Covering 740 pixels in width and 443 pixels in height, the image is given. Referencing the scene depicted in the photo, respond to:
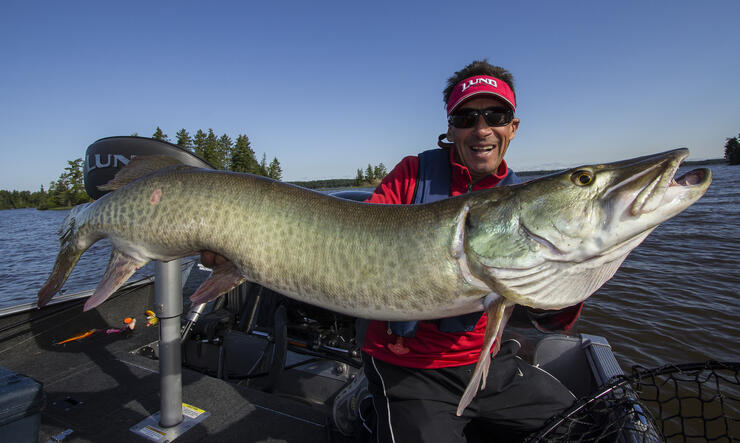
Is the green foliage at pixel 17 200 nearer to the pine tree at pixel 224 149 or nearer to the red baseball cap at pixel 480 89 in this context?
the pine tree at pixel 224 149

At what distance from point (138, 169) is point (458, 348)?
232cm

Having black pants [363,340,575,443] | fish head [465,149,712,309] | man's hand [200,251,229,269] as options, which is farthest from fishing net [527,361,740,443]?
man's hand [200,251,229,269]

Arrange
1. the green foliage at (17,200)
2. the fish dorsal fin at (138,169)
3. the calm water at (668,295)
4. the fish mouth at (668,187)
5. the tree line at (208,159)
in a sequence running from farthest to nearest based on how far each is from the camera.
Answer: the green foliage at (17,200), the tree line at (208,159), the calm water at (668,295), the fish dorsal fin at (138,169), the fish mouth at (668,187)

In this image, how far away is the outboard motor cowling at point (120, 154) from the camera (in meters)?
2.62

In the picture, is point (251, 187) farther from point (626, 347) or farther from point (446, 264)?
point (626, 347)

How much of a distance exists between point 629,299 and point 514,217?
30.2ft

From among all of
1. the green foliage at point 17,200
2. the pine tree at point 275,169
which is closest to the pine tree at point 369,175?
the pine tree at point 275,169

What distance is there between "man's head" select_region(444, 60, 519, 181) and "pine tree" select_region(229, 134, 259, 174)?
65.1m

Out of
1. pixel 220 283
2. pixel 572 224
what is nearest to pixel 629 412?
pixel 572 224

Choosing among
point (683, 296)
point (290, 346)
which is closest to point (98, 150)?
point (290, 346)

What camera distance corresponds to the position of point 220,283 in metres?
2.10

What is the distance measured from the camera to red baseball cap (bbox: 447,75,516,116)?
2438mm

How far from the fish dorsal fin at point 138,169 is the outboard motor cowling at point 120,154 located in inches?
8.3

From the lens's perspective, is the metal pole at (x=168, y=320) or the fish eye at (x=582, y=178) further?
the metal pole at (x=168, y=320)
